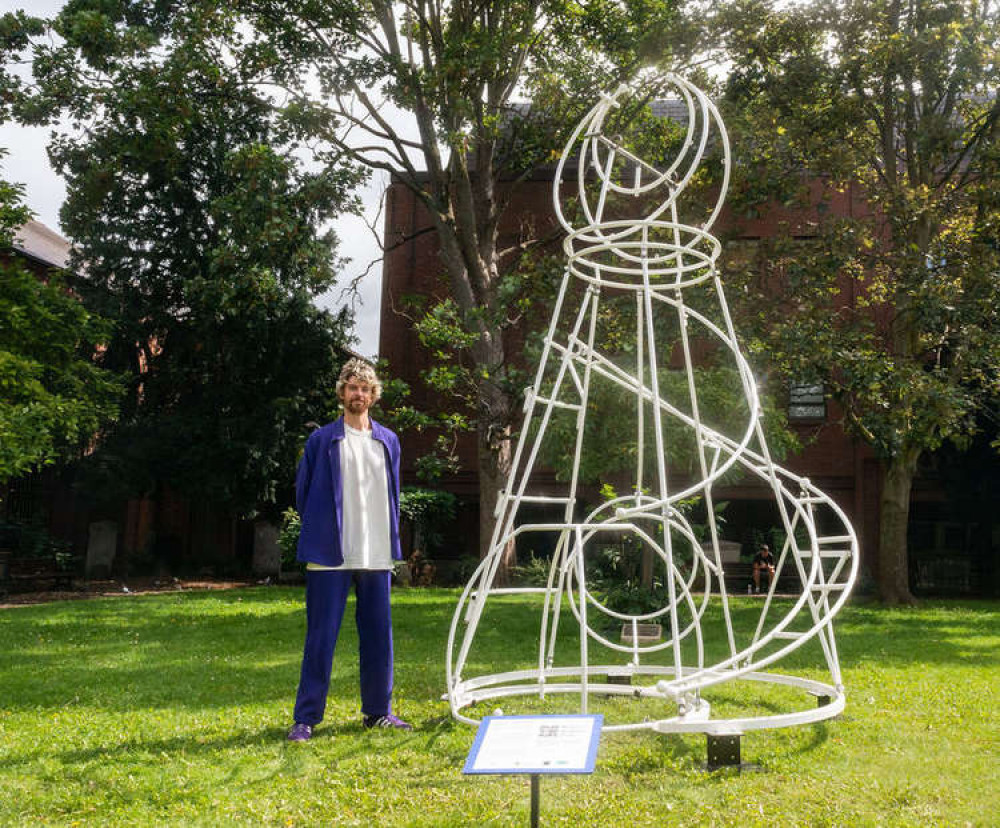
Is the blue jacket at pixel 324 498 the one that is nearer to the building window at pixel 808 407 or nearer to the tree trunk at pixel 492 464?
the tree trunk at pixel 492 464

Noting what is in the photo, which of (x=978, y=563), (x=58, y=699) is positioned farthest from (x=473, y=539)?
(x=58, y=699)

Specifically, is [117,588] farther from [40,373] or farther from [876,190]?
[876,190]

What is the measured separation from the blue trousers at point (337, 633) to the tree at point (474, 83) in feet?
29.8

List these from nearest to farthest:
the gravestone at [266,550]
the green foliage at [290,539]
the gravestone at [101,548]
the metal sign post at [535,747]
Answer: the metal sign post at [535,747] → the green foliage at [290,539] → the gravestone at [101,548] → the gravestone at [266,550]

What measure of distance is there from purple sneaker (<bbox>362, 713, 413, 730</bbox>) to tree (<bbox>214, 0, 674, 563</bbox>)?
9180 mm

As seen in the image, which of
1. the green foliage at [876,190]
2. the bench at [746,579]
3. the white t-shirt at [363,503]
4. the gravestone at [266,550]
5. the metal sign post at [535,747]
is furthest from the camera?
the gravestone at [266,550]

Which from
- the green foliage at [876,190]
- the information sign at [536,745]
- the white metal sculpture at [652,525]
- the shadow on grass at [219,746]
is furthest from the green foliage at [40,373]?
the information sign at [536,745]

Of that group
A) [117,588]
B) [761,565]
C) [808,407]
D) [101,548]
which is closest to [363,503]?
[761,565]

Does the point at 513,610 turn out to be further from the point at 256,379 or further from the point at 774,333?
the point at 256,379

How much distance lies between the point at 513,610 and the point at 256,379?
10513 millimetres

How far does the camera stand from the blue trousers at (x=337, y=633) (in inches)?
201

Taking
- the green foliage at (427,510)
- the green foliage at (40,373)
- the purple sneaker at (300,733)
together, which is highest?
the green foliage at (40,373)

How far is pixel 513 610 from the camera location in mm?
12703

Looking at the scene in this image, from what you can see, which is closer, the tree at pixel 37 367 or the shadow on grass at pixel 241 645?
the shadow on grass at pixel 241 645
